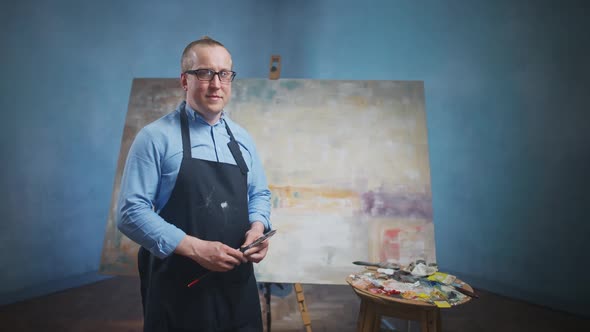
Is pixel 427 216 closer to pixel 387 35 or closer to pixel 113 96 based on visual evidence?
pixel 387 35

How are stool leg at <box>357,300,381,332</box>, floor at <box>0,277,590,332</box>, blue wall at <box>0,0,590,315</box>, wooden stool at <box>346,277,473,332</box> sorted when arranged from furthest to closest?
blue wall at <box>0,0,590,315</box> → floor at <box>0,277,590,332</box> → stool leg at <box>357,300,381,332</box> → wooden stool at <box>346,277,473,332</box>

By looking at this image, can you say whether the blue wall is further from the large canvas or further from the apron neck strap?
the apron neck strap

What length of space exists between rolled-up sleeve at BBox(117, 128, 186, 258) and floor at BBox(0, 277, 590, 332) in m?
1.53

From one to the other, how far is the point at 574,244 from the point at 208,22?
372 cm

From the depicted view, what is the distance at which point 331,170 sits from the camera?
70.9 inches

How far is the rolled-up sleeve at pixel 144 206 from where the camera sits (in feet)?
3.10

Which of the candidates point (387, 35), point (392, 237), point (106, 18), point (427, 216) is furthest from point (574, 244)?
point (106, 18)

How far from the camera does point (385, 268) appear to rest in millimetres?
1536

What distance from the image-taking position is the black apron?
1.01 m

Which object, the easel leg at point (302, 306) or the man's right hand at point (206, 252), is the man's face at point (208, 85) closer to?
the man's right hand at point (206, 252)

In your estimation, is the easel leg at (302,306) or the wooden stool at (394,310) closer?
the wooden stool at (394,310)

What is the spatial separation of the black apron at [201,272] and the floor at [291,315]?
1.29m

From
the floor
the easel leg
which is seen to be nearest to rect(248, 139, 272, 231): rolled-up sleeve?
the easel leg

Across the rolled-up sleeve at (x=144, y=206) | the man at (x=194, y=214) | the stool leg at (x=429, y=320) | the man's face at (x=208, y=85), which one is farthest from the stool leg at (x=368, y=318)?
the man's face at (x=208, y=85)
